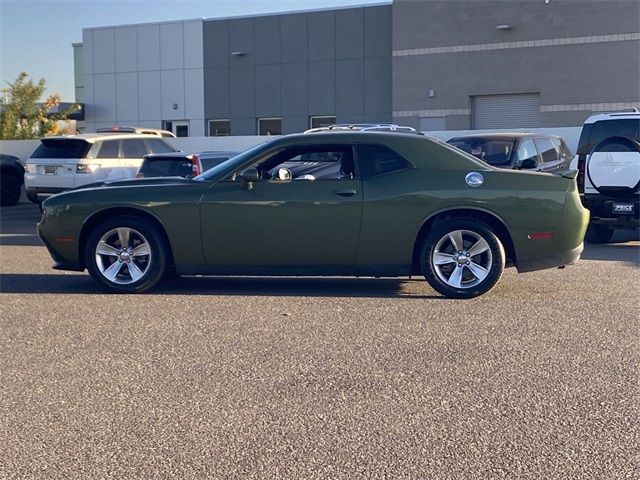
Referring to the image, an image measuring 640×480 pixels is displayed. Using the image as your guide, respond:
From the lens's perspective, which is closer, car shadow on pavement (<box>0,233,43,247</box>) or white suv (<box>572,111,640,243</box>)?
white suv (<box>572,111,640,243</box>)

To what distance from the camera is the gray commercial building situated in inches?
1185

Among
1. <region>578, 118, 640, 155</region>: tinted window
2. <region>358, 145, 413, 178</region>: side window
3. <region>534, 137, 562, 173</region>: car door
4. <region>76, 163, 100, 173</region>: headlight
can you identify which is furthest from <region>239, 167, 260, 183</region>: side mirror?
<region>76, 163, 100, 173</region>: headlight

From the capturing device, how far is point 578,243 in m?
8.72

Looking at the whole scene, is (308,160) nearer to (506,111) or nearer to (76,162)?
(76,162)

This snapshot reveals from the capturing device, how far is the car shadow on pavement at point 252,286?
29.2 feet

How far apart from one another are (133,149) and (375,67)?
1790cm

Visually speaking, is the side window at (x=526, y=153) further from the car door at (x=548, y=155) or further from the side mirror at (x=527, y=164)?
the car door at (x=548, y=155)

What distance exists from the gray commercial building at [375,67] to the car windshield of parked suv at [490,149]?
652 inches

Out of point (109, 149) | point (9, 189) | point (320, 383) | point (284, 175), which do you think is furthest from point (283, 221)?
point (9, 189)

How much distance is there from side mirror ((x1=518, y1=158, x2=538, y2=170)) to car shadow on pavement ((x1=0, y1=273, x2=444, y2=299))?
4976mm

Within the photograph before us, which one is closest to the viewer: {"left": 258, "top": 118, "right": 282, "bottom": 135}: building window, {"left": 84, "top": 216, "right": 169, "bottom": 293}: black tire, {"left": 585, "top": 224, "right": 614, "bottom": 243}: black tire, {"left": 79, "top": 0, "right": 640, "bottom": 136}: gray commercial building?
{"left": 84, "top": 216, "right": 169, "bottom": 293}: black tire

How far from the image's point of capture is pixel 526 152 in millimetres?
14508

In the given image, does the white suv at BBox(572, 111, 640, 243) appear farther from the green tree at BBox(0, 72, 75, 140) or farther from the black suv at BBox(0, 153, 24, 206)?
the green tree at BBox(0, 72, 75, 140)

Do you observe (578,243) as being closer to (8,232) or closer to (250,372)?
(250,372)
